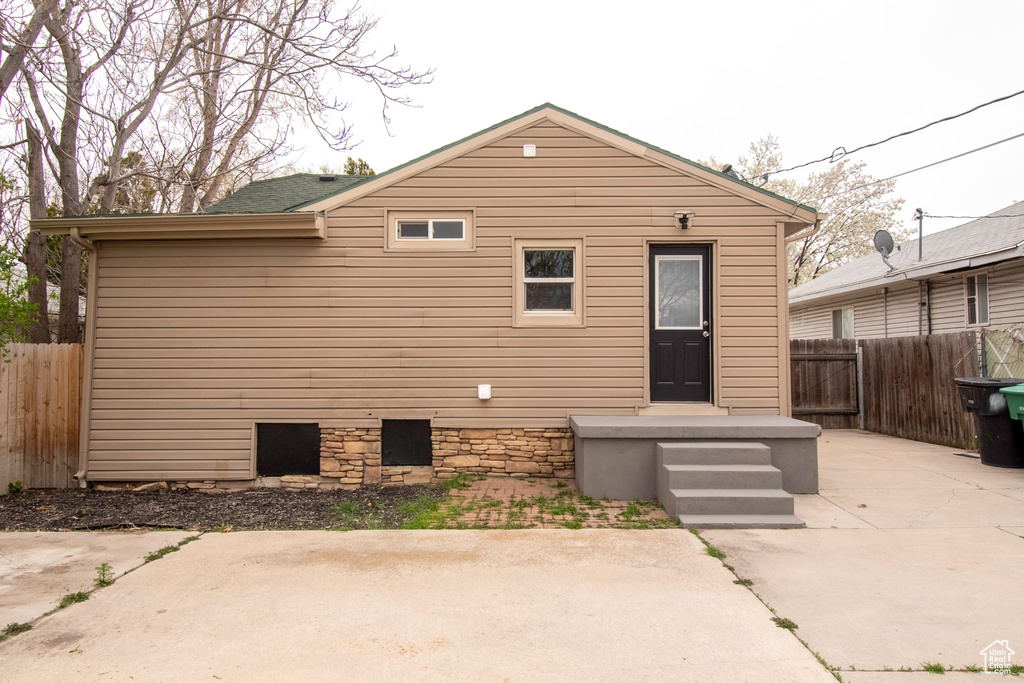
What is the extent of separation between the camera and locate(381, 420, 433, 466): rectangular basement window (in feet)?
22.1

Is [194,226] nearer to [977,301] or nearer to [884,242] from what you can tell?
[977,301]

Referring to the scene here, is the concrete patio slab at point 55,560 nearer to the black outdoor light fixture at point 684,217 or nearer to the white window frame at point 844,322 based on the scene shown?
the black outdoor light fixture at point 684,217

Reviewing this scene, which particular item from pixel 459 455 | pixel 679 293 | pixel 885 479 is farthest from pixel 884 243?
pixel 459 455

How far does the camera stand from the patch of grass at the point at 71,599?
3.49 metres

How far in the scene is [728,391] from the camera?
6664mm

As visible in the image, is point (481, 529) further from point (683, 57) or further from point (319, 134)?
point (683, 57)

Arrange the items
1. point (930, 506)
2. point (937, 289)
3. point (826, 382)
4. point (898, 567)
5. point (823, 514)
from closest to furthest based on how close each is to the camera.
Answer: point (898, 567) < point (823, 514) < point (930, 506) < point (826, 382) < point (937, 289)

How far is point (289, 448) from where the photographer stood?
6746 millimetres

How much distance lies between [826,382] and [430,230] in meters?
8.96

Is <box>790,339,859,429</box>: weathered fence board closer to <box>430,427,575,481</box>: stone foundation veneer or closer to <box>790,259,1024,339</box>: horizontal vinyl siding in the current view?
<box>790,259,1024,339</box>: horizontal vinyl siding

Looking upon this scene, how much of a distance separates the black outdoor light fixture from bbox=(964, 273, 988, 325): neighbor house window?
25.1 ft

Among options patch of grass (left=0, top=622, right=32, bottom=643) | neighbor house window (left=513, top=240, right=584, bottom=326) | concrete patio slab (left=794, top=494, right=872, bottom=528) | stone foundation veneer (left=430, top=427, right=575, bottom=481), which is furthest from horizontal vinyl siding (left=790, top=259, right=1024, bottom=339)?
patch of grass (left=0, top=622, right=32, bottom=643)

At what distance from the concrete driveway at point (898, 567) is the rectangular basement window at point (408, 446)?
3.38 m

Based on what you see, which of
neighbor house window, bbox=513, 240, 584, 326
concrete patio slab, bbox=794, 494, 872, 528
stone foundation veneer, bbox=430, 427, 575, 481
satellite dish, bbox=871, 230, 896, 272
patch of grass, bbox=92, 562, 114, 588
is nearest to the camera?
patch of grass, bbox=92, 562, 114, 588
